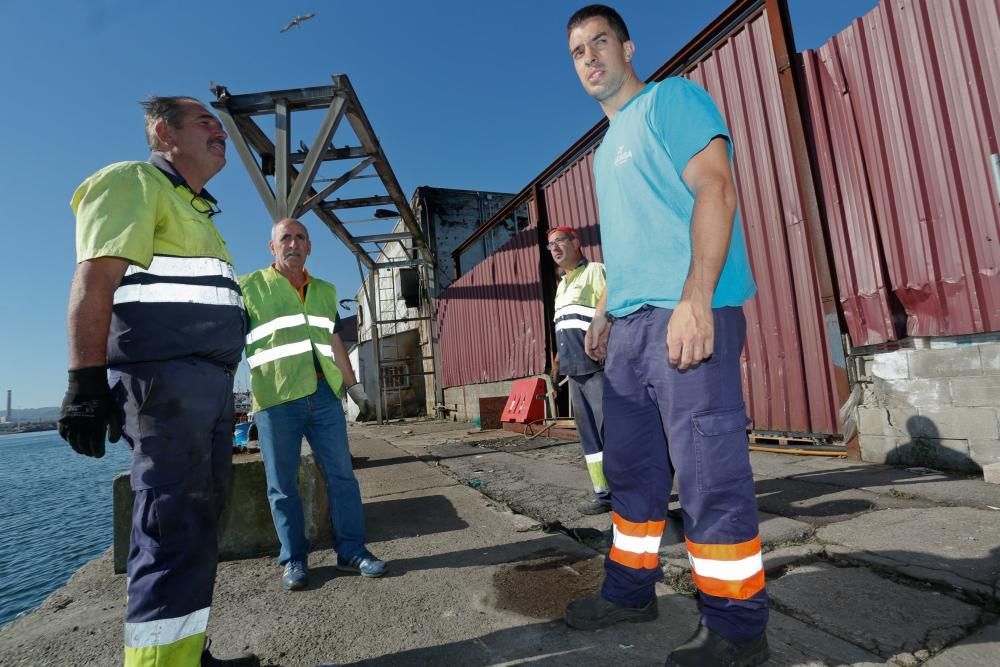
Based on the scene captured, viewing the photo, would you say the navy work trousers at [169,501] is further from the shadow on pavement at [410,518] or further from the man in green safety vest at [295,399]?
the shadow on pavement at [410,518]

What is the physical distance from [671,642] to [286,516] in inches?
67.8

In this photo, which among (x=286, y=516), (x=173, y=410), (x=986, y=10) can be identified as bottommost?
(x=286, y=516)

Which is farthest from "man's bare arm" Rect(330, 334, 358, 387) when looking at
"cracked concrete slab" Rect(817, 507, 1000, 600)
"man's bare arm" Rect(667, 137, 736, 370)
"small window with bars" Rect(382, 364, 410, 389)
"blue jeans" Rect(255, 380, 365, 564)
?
"small window with bars" Rect(382, 364, 410, 389)

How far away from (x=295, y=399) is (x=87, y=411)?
3.65ft

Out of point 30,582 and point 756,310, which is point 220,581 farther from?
point 756,310

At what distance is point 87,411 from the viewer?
1265mm

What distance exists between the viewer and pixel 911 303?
141 inches

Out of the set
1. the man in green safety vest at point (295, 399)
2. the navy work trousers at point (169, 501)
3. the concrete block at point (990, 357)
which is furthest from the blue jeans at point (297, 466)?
the concrete block at point (990, 357)

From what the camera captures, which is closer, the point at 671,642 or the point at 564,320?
the point at 671,642

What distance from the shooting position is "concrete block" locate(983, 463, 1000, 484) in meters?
2.87

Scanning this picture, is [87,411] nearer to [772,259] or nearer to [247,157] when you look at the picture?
[772,259]

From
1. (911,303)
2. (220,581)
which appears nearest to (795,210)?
(911,303)

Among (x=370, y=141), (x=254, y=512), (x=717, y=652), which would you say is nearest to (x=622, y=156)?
(x=717, y=652)

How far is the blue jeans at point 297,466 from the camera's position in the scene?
2.32 m
